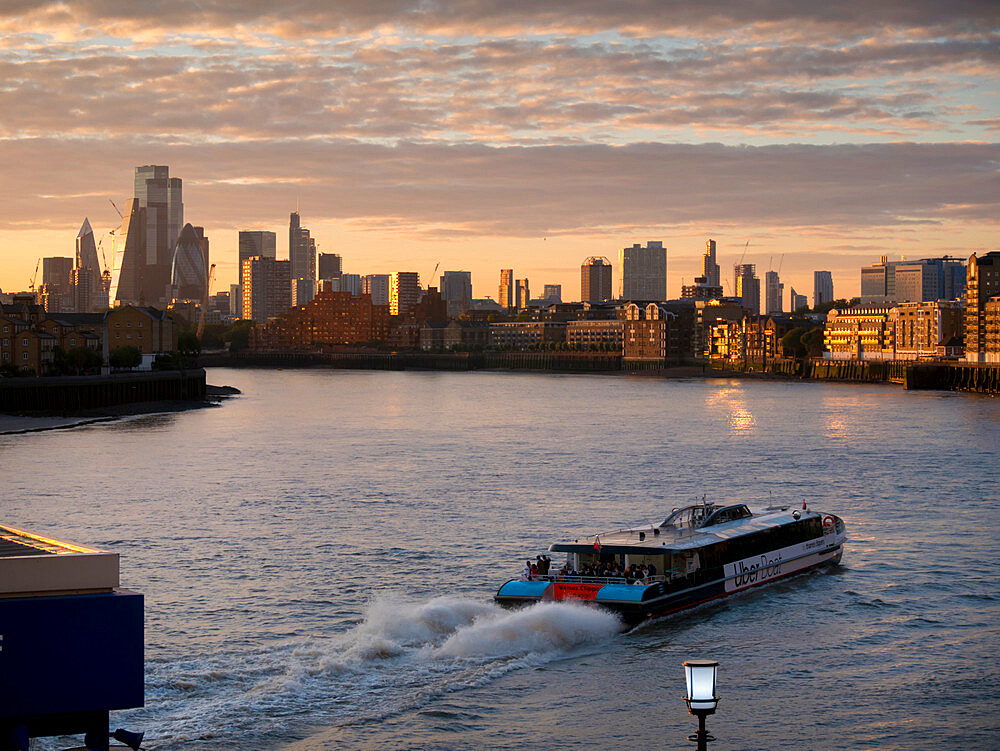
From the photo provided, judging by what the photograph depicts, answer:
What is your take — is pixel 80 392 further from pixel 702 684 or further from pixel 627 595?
pixel 702 684

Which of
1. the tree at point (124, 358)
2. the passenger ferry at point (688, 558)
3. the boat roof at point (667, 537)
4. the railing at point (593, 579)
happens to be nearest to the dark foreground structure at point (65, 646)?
the passenger ferry at point (688, 558)

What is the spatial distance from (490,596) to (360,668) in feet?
24.9

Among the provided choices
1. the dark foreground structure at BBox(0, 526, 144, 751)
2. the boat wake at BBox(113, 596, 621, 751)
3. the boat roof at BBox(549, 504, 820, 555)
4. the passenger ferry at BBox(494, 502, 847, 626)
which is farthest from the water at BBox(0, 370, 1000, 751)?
the dark foreground structure at BBox(0, 526, 144, 751)

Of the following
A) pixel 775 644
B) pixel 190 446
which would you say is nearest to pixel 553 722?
pixel 775 644

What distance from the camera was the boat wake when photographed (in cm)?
2619

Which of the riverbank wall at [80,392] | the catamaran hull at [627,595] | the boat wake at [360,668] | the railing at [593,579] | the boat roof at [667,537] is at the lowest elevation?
the boat wake at [360,668]

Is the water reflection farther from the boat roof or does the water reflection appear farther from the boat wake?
the boat wake

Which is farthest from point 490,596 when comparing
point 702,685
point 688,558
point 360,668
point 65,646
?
point 702,685

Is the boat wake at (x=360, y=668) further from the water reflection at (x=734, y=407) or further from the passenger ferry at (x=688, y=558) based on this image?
the water reflection at (x=734, y=407)

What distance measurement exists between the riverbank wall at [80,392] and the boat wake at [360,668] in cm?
8895

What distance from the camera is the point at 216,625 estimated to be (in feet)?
112

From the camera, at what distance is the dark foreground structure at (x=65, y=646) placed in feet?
52.6

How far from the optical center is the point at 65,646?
16.2 metres

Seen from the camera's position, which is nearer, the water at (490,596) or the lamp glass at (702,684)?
the lamp glass at (702,684)
